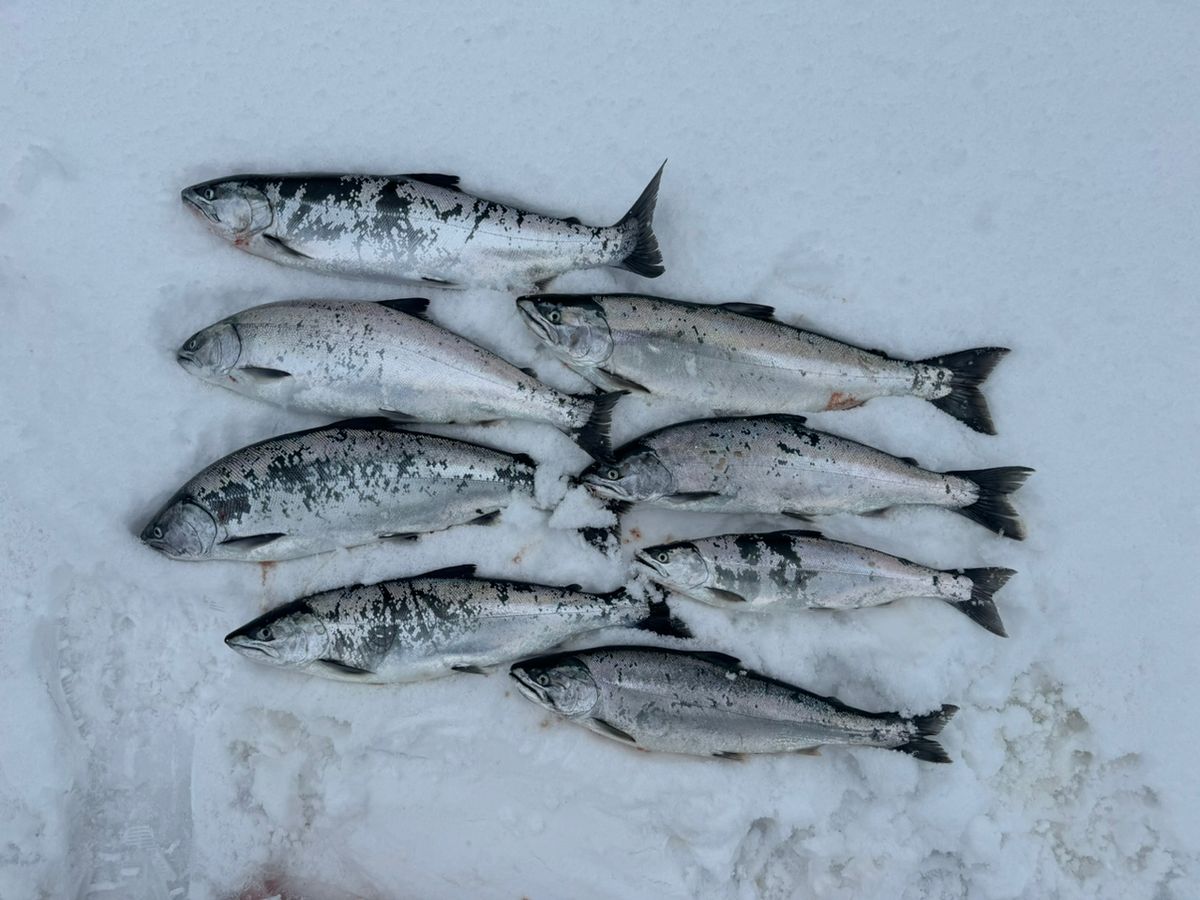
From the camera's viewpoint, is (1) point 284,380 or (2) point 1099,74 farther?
(2) point 1099,74

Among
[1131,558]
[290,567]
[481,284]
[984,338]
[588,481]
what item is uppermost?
[984,338]

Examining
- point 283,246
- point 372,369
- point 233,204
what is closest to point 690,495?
point 372,369

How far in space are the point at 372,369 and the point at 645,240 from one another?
1469 mm

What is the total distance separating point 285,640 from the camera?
12.5ft

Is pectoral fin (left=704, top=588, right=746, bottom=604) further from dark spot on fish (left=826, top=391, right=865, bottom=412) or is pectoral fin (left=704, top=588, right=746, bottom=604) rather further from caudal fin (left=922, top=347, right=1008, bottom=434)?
caudal fin (left=922, top=347, right=1008, bottom=434)

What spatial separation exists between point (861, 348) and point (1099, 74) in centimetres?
197

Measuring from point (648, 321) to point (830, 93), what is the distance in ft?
5.14

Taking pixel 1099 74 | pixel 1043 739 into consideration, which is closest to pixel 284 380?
pixel 1043 739

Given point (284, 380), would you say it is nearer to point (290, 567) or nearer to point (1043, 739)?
point (290, 567)

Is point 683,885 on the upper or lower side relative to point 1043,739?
lower

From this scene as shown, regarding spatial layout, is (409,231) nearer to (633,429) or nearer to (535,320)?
(535,320)

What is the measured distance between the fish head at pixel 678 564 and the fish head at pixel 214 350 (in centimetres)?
216

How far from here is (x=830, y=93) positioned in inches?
171

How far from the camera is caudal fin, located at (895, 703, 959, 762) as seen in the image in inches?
157
